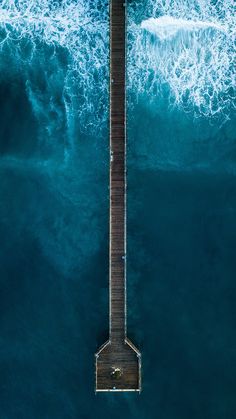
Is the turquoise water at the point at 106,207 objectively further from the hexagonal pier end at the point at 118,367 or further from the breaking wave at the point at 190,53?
the hexagonal pier end at the point at 118,367

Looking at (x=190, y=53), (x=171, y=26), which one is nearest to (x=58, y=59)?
(x=171, y=26)

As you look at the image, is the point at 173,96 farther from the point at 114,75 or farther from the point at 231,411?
the point at 231,411

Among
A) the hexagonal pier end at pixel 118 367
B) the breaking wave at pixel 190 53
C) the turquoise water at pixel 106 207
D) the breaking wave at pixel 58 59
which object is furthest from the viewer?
the breaking wave at pixel 190 53

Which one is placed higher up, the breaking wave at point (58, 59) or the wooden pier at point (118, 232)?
the breaking wave at point (58, 59)

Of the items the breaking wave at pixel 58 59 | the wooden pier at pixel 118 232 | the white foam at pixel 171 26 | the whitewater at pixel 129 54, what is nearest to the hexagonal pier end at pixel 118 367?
the wooden pier at pixel 118 232

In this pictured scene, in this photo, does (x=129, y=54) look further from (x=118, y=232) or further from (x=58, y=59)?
(x=118, y=232)

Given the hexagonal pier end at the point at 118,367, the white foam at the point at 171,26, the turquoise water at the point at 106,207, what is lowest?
the hexagonal pier end at the point at 118,367

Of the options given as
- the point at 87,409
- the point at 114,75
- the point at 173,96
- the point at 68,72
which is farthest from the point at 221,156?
the point at 87,409

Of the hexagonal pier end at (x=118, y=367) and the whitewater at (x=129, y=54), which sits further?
the whitewater at (x=129, y=54)
